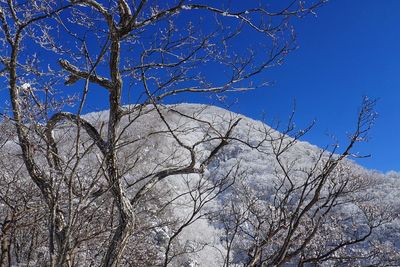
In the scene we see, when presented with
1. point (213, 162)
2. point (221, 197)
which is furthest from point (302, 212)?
point (221, 197)

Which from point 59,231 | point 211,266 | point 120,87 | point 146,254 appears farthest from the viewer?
point 211,266

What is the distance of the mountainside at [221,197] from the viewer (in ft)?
13.0

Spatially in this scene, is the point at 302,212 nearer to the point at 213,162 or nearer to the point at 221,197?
the point at 213,162

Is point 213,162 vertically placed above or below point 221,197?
below

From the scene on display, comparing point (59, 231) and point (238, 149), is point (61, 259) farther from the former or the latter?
point (238, 149)

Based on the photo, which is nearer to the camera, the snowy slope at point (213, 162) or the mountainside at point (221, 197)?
the mountainside at point (221, 197)

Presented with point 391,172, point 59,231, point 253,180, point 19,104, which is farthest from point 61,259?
point 391,172

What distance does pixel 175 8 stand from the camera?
10.6 ft

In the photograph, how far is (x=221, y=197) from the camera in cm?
2952

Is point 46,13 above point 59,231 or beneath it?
above

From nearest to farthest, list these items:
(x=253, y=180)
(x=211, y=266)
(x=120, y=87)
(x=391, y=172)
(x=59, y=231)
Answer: (x=59, y=231) → (x=120, y=87) → (x=211, y=266) → (x=253, y=180) → (x=391, y=172)

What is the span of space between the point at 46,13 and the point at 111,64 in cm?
65

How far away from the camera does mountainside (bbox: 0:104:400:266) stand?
398 cm

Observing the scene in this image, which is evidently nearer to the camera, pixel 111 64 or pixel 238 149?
pixel 111 64
